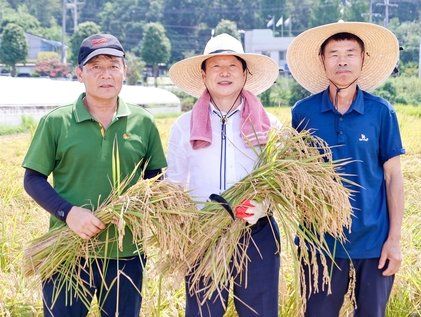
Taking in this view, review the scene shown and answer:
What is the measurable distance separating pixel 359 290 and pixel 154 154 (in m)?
0.91

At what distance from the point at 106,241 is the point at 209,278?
14.8 inches

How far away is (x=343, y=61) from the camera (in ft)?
7.53

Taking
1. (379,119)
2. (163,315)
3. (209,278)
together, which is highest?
(379,119)

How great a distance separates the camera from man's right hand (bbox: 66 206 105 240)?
2.11 meters

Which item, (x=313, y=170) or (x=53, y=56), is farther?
(x=53, y=56)

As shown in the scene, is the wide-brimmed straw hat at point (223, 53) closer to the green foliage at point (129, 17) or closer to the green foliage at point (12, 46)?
the green foliage at point (12, 46)

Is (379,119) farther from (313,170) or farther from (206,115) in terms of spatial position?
(206,115)

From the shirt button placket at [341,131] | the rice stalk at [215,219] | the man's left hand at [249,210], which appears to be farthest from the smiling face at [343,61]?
the man's left hand at [249,210]

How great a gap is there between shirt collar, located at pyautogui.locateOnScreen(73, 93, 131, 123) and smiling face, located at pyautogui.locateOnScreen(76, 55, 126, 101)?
0.13ft

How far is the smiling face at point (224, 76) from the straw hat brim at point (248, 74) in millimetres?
40

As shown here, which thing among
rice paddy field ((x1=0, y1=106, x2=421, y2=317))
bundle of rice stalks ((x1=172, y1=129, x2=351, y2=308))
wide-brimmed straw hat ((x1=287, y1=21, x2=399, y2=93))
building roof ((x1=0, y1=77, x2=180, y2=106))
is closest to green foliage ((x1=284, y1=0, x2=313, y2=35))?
building roof ((x1=0, y1=77, x2=180, y2=106))

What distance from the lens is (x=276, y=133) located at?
7.30 feet

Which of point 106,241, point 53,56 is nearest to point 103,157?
point 106,241

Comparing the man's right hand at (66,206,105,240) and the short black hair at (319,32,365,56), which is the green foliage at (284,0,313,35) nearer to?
the short black hair at (319,32,365,56)
